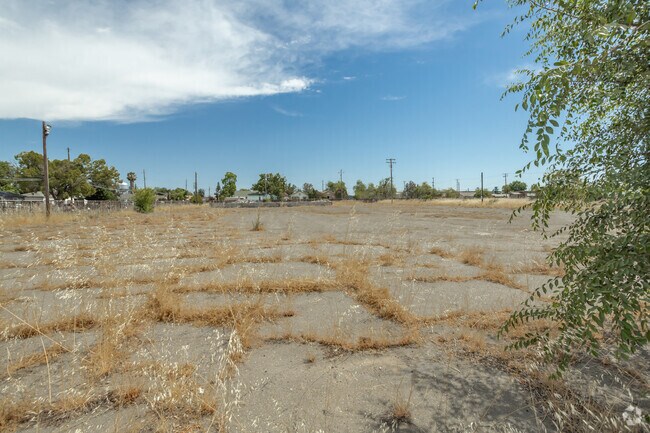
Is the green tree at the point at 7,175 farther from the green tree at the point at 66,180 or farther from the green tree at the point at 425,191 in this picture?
the green tree at the point at 425,191

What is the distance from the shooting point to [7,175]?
61750mm

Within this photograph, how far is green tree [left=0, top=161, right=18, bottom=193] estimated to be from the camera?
196ft

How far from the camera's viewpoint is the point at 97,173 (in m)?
61.8

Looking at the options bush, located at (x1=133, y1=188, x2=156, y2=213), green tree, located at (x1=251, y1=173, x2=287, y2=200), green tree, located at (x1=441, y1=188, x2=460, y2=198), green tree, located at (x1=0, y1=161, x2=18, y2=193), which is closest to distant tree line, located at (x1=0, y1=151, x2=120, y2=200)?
green tree, located at (x1=0, y1=161, x2=18, y2=193)

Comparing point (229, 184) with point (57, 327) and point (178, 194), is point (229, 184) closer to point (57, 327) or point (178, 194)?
point (178, 194)

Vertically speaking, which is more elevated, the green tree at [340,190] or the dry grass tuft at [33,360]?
the green tree at [340,190]

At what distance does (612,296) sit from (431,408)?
135 centimetres

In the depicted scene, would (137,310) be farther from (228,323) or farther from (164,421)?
(164,421)

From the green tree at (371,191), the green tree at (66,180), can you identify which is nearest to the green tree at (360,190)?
the green tree at (371,191)

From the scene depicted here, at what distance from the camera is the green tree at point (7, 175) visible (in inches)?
2356

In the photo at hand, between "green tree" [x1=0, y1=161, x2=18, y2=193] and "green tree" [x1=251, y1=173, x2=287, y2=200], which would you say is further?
"green tree" [x1=251, y1=173, x2=287, y2=200]

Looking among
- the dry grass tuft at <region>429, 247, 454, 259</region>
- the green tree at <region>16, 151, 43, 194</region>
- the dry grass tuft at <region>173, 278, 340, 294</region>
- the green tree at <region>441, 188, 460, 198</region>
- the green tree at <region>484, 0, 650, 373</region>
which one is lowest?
the dry grass tuft at <region>429, 247, 454, 259</region>

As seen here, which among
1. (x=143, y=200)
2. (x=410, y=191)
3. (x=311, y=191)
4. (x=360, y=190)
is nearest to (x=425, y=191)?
(x=410, y=191)

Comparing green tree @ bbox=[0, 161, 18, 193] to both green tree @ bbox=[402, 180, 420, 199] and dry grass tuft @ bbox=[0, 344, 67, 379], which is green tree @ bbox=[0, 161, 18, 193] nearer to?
dry grass tuft @ bbox=[0, 344, 67, 379]
